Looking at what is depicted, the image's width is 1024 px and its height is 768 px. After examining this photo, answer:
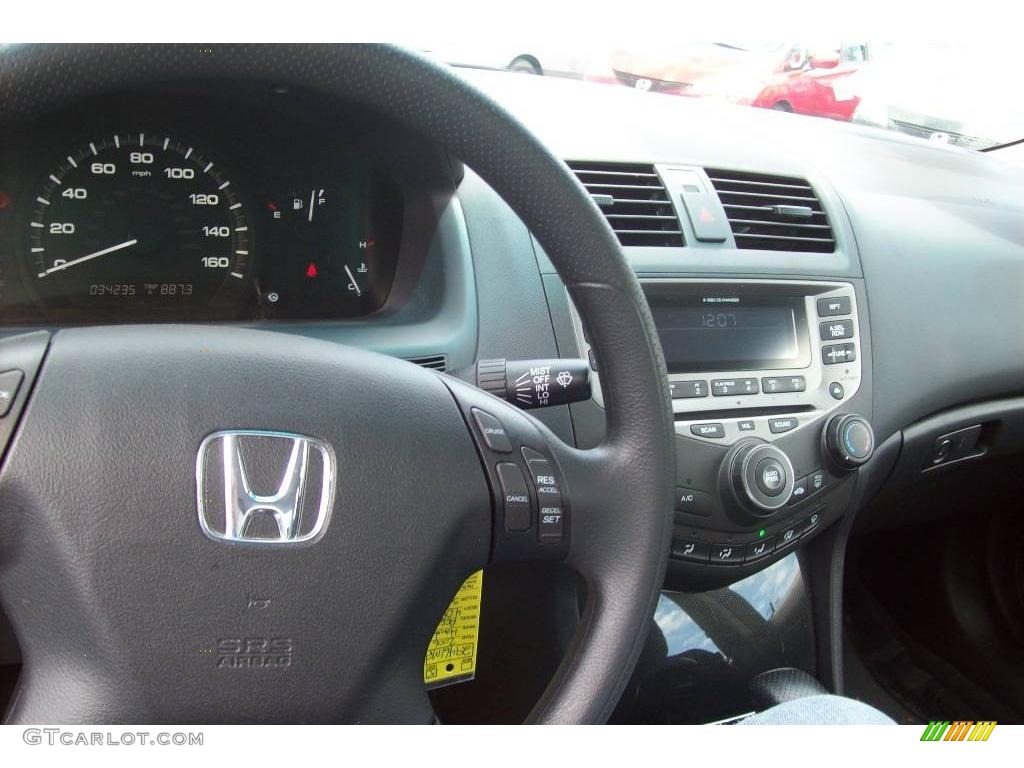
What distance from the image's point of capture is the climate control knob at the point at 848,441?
1593 mm

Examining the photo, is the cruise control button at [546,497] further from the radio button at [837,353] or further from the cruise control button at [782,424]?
the radio button at [837,353]

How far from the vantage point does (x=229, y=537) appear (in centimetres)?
88

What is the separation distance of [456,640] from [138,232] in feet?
2.65

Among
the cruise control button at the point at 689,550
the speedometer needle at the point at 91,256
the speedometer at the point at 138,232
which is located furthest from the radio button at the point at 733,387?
the speedometer needle at the point at 91,256

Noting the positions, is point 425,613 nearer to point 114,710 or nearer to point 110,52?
point 114,710

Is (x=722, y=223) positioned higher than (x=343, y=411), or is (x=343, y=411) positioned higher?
(x=722, y=223)

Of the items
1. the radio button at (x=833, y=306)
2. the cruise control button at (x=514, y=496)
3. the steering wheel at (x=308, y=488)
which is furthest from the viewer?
the radio button at (x=833, y=306)

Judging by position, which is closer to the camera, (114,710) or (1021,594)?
(114,710)

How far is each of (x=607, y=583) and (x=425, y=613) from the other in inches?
7.4

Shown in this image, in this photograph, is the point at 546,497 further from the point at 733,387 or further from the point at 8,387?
the point at 733,387

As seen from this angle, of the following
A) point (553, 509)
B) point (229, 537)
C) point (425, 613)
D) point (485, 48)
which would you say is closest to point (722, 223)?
point (485, 48)

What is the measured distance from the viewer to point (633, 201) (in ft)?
5.49

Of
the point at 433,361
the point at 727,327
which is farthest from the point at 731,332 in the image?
the point at 433,361

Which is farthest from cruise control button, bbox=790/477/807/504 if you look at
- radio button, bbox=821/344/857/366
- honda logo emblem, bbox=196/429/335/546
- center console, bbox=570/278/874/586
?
honda logo emblem, bbox=196/429/335/546
